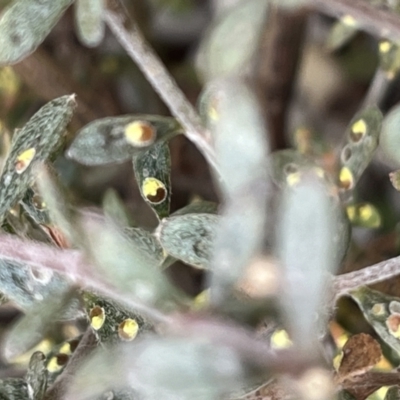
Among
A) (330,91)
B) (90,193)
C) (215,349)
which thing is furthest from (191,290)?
(330,91)

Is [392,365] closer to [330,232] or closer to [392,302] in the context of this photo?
[392,302]

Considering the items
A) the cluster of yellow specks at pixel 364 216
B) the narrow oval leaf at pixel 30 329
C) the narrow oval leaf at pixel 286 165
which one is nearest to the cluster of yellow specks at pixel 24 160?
the narrow oval leaf at pixel 30 329

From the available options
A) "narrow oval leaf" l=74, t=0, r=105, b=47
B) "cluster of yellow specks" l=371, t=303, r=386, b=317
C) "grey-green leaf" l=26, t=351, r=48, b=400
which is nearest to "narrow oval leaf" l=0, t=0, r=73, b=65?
"narrow oval leaf" l=74, t=0, r=105, b=47

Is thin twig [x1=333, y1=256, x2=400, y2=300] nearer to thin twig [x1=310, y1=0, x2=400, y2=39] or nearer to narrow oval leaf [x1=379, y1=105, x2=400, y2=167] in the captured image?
narrow oval leaf [x1=379, y1=105, x2=400, y2=167]

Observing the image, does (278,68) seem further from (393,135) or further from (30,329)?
(30,329)

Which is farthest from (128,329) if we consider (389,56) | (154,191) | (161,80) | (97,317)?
(389,56)

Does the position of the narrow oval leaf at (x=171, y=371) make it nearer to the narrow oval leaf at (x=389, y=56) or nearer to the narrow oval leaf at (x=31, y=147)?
the narrow oval leaf at (x=31, y=147)

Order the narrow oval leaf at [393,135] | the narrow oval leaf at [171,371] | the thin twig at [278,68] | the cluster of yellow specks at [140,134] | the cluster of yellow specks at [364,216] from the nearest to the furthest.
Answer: the narrow oval leaf at [171,371] → the narrow oval leaf at [393,135] → the cluster of yellow specks at [140,134] → the cluster of yellow specks at [364,216] → the thin twig at [278,68]
